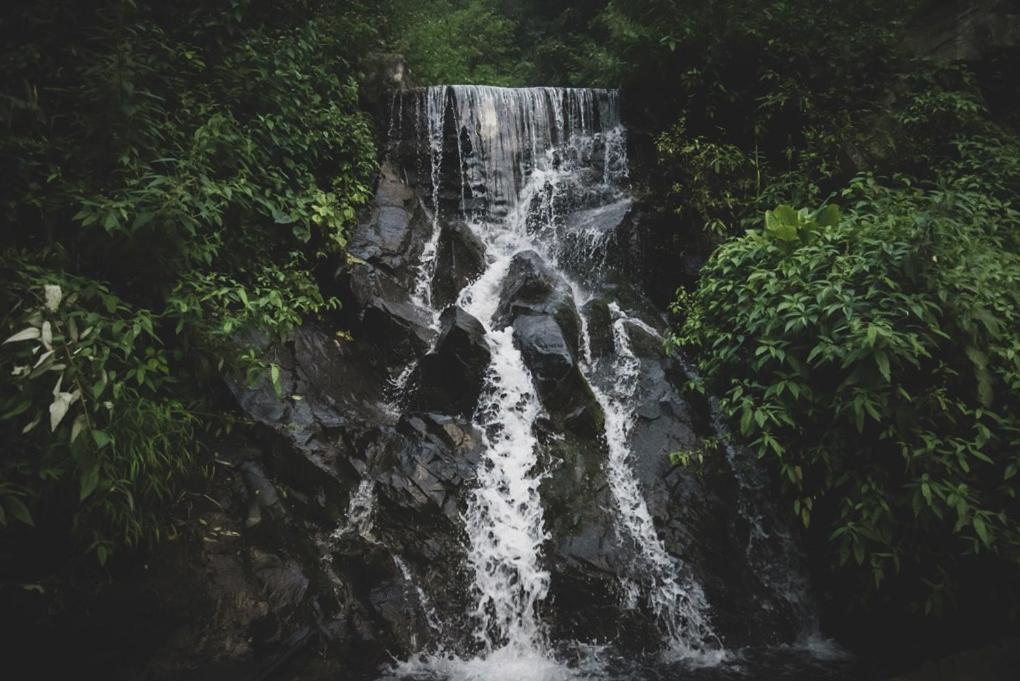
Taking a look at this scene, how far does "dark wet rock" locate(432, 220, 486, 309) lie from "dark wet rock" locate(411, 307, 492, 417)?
1261 millimetres

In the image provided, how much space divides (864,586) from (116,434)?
216 inches

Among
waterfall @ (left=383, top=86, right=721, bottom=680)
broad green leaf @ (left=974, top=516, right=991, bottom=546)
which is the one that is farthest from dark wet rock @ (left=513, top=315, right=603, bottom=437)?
broad green leaf @ (left=974, top=516, right=991, bottom=546)

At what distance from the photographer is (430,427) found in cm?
523

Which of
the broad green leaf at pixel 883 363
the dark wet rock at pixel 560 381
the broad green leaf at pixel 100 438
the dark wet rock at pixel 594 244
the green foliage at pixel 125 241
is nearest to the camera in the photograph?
the broad green leaf at pixel 100 438

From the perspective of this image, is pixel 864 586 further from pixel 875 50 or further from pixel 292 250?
pixel 875 50

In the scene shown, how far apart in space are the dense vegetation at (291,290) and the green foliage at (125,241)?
0.02 metres

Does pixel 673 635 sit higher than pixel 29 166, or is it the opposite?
pixel 29 166

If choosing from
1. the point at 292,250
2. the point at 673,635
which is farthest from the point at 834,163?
the point at 292,250

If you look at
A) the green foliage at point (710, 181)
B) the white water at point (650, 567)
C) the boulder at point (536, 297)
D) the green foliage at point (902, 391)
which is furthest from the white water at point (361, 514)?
the green foliage at point (710, 181)

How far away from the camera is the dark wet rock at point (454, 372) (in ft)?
18.3

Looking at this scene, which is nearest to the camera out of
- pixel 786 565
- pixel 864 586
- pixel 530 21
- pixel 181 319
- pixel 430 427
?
pixel 181 319

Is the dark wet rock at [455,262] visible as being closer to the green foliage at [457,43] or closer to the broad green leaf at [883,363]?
the green foliage at [457,43]

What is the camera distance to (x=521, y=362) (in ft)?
19.2

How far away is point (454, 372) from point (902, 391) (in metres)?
3.90
